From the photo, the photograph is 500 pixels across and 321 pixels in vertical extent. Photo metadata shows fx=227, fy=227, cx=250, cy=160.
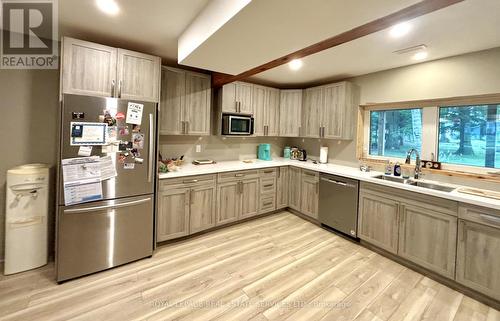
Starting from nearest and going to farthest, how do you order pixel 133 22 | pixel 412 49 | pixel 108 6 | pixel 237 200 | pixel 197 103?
pixel 108 6
pixel 133 22
pixel 412 49
pixel 197 103
pixel 237 200

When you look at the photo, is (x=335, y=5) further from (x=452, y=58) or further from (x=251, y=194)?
(x=251, y=194)

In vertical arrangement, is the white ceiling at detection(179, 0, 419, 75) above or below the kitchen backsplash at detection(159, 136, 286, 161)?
above

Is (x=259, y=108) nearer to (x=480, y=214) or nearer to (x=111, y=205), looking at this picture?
(x=111, y=205)

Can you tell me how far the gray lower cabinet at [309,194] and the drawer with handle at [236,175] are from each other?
844 millimetres

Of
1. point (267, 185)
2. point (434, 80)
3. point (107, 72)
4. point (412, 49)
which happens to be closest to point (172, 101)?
point (107, 72)

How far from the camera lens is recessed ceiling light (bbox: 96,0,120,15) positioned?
1800mm

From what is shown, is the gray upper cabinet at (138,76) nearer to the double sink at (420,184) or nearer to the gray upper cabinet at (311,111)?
the gray upper cabinet at (311,111)

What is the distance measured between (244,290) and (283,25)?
2288 mm

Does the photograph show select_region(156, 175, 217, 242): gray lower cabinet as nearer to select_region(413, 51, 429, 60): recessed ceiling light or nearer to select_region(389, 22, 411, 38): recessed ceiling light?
select_region(389, 22, 411, 38): recessed ceiling light

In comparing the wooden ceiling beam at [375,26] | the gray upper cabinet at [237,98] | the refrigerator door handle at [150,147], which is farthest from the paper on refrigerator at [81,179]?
the wooden ceiling beam at [375,26]

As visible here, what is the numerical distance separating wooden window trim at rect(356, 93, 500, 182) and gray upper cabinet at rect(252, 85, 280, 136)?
1459 mm

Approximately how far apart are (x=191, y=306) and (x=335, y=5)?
8.16 feet

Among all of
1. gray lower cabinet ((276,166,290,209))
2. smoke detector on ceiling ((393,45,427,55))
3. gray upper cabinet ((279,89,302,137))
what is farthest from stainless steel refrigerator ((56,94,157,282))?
smoke detector on ceiling ((393,45,427,55))

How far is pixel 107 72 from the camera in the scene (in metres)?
2.36
